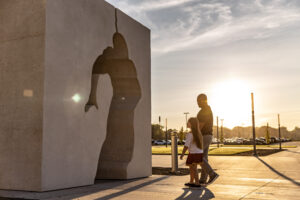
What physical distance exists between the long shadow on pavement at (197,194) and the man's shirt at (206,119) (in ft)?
4.23

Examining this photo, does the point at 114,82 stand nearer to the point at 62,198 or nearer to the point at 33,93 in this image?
the point at 33,93

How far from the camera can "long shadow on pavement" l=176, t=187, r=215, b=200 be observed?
637 cm

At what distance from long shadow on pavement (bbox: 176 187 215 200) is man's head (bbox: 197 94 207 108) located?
1864mm

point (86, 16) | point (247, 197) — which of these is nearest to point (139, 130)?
point (86, 16)

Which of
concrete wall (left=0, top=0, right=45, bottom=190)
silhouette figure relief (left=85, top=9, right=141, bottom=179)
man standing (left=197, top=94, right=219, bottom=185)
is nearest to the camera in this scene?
concrete wall (left=0, top=0, right=45, bottom=190)

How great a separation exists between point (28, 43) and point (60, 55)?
27.2 inches

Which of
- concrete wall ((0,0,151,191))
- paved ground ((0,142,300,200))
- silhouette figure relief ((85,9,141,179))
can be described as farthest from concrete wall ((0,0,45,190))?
silhouette figure relief ((85,9,141,179))

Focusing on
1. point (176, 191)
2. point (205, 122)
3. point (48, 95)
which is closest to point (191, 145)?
point (205, 122)

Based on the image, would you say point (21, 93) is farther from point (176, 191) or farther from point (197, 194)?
point (197, 194)

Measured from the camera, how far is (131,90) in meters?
10.0

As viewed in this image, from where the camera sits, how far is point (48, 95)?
6.84 meters

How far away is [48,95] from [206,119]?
3444mm

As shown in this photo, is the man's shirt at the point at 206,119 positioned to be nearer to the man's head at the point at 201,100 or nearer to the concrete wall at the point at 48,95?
the man's head at the point at 201,100

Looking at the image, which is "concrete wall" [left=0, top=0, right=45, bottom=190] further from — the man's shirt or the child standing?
the man's shirt
